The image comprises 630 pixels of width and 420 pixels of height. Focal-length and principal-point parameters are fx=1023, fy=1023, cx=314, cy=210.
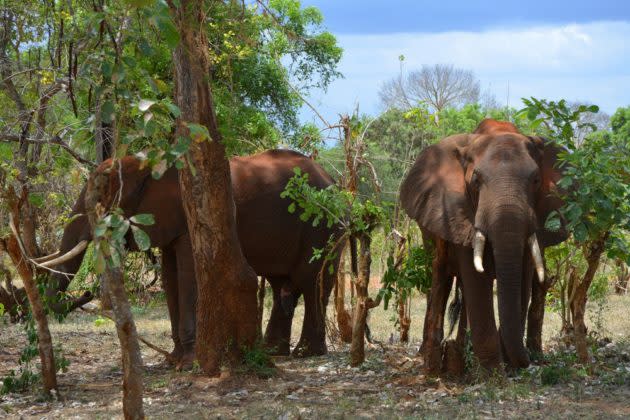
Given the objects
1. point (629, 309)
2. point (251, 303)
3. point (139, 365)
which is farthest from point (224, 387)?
point (629, 309)

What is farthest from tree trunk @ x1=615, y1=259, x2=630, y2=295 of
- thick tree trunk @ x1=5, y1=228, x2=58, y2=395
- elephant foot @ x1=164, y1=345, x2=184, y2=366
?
thick tree trunk @ x1=5, y1=228, x2=58, y2=395

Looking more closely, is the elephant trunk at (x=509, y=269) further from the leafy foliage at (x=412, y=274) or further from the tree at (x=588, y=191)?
the leafy foliage at (x=412, y=274)

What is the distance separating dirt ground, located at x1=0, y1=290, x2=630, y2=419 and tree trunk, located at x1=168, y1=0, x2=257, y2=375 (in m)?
0.38

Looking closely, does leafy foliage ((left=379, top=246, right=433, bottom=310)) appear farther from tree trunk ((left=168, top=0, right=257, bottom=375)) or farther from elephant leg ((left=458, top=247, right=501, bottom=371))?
tree trunk ((left=168, top=0, right=257, bottom=375))

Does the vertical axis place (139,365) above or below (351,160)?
below

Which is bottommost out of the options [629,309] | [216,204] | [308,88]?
[629,309]

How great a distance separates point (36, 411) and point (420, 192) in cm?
398

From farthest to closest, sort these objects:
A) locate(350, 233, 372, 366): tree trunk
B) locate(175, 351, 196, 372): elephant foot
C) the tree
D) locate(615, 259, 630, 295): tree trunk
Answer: locate(615, 259, 630, 295): tree trunk → locate(175, 351, 196, 372): elephant foot → locate(350, 233, 372, 366): tree trunk → the tree

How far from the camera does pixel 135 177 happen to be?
1129 centimetres

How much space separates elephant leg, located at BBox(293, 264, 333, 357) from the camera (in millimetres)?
12117

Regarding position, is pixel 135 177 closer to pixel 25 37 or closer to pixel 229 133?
pixel 229 133

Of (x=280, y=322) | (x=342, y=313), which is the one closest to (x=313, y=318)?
(x=280, y=322)

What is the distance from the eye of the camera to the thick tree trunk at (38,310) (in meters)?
8.49

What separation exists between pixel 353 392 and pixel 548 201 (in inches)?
96.8
